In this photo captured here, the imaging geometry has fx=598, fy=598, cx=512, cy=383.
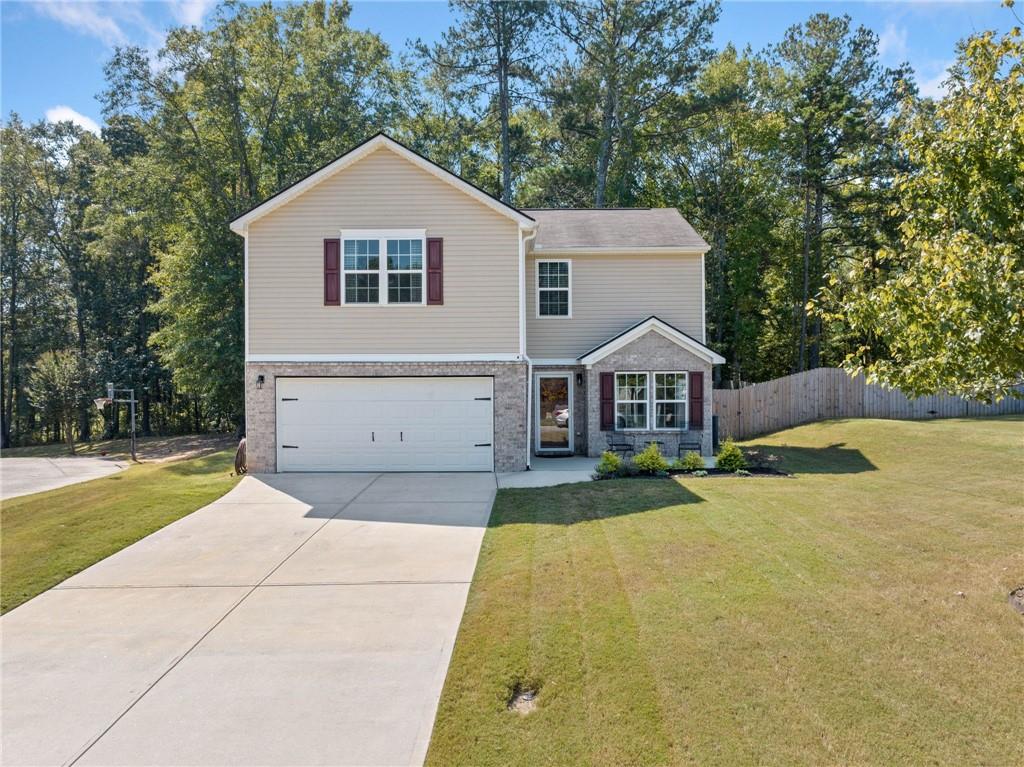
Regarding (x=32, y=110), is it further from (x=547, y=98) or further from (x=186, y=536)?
(x=186, y=536)

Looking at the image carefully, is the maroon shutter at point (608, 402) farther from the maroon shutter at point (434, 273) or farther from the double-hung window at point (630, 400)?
the maroon shutter at point (434, 273)

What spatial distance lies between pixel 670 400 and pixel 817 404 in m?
8.53

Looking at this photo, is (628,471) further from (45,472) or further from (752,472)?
(45,472)

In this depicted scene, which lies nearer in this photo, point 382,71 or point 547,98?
point 382,71

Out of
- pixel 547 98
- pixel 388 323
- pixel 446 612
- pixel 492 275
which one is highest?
pixel 547 98

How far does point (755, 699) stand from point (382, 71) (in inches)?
1122

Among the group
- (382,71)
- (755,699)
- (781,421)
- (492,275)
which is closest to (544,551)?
(755,699)

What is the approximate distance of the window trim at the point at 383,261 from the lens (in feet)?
44.1

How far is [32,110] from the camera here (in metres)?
31.5

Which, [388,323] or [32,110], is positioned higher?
[32,110]

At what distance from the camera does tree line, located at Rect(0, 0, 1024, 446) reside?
23.2m

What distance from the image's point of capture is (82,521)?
959 centimetres

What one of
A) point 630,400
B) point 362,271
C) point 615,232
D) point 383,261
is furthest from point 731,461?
point 362,271

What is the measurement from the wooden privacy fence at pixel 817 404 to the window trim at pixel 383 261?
1073 cm
